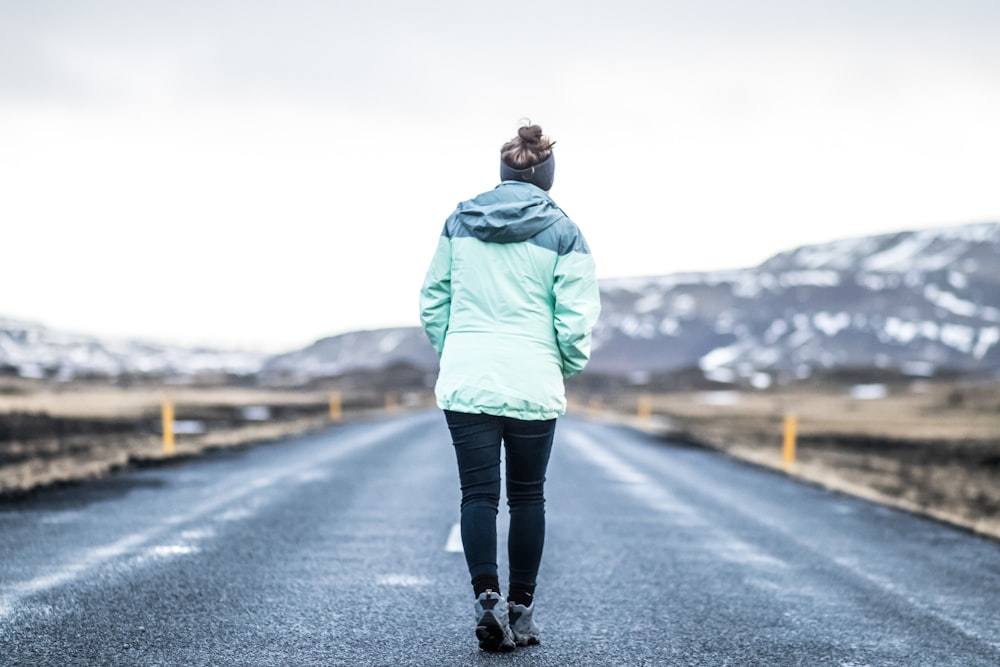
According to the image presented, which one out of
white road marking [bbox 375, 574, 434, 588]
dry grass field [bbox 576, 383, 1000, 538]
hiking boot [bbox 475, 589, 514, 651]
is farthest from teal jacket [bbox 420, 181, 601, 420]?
dry grass field [bbox 576, 383, 1000, 538]

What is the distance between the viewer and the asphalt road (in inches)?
155

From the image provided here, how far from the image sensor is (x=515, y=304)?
377 centimetres

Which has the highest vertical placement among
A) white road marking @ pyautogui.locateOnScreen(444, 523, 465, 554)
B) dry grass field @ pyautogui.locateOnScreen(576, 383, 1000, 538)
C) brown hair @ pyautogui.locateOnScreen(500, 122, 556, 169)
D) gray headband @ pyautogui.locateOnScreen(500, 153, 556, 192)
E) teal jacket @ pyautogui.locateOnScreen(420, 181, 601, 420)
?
brown hair @ pyautogui.locateOnScreen(500, 122, 556, 169)

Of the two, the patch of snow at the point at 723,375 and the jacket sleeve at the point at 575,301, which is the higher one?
the jacket sleeve at the point at 575,301

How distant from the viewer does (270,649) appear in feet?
12.5

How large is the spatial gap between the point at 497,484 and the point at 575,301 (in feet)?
2.73

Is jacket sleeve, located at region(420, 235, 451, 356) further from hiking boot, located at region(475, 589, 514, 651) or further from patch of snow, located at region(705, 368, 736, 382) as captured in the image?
patch of snow, located at region(705, 368, 736, 382)

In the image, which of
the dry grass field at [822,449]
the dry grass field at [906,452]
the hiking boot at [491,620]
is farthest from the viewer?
the dry grass field at [906,452]

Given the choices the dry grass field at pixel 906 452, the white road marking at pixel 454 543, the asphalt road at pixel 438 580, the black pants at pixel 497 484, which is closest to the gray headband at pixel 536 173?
the black pants at pixel 497 484

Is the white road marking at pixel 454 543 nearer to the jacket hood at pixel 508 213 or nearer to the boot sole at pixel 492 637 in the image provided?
the boot sole at pixel 492 637

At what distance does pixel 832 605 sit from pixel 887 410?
180 ft

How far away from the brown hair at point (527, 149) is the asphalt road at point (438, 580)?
206cm

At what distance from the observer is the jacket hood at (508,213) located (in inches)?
146

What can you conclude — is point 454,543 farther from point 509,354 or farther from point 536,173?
point 536,173
